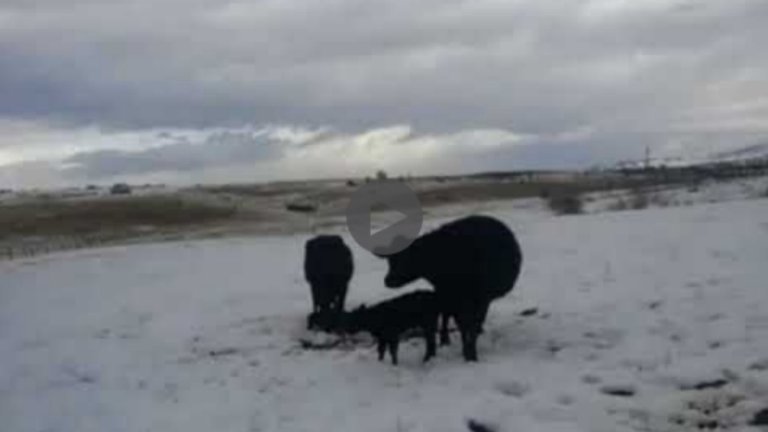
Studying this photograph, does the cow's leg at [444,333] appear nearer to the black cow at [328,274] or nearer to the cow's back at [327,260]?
the black cow at [328,274]

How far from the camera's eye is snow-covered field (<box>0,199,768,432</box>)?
39.0ft

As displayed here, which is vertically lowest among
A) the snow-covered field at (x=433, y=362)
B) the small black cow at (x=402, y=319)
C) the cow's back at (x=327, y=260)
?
the snow-covered field at (x=433, y=362)

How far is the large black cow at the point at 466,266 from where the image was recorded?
14961mm

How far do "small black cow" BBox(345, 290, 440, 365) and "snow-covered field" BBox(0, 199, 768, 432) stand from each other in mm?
300

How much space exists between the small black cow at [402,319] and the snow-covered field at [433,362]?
30cm

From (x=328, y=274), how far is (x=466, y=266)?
13.7ft

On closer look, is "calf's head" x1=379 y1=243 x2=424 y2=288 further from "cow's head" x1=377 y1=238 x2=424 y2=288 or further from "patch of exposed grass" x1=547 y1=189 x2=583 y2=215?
"patch of exposed grass" x1=547 y1=189 x2=583 y2=215

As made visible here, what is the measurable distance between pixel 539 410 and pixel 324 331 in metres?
6.50

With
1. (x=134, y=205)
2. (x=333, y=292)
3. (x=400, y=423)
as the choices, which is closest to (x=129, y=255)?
(x=333, y=292)

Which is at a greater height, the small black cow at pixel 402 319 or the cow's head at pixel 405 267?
the cow's head at pixel 405 267

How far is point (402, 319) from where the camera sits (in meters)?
14.8

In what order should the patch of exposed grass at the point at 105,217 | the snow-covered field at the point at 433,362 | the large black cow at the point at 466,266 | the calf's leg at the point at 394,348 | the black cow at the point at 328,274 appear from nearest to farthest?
the snow-covered field at the point at 433,362 → the calf's leg at the point at 394,348 → the large black cow at the point at 466,266 → the black cow at the point at 328,274 → the patch of exposed grass at the point at 105,217

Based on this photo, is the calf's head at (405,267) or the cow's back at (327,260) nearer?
the calf's head at (405,267)

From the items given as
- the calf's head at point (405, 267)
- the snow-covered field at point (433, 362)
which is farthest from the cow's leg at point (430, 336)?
the calf's head at point (405, 267)
